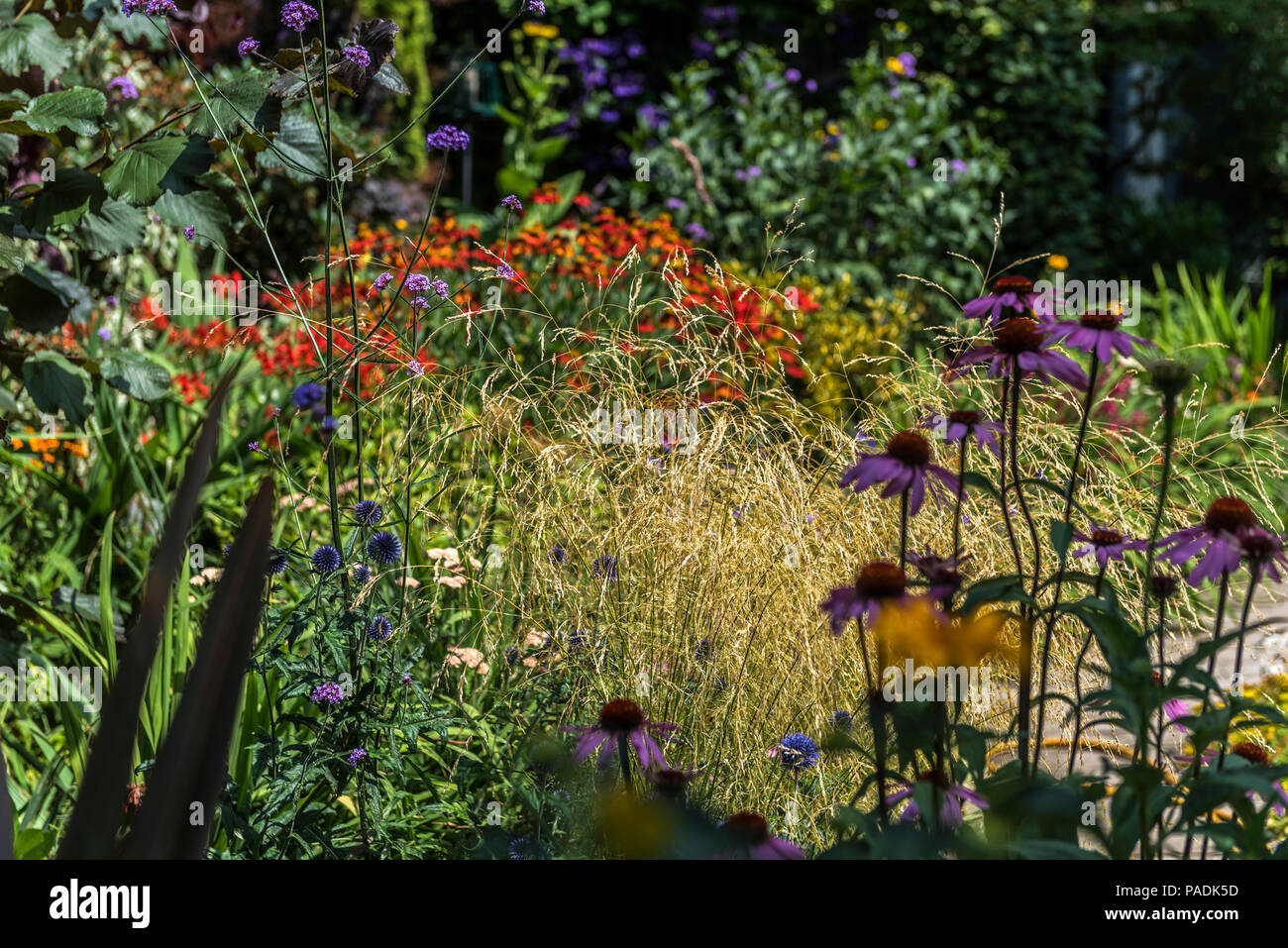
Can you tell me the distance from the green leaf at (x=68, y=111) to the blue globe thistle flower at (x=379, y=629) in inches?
41.8

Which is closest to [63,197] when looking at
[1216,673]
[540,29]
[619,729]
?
[619,729]

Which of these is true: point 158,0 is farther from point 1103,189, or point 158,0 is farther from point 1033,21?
point 1103,189

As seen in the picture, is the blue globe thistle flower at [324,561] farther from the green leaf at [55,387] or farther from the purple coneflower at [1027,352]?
the purple coneflower at [1027,352]

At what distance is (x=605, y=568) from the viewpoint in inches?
83.5

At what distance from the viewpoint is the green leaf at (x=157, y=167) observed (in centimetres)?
200

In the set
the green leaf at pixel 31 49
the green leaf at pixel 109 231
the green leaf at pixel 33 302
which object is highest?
the green leaf at pixel 31 49

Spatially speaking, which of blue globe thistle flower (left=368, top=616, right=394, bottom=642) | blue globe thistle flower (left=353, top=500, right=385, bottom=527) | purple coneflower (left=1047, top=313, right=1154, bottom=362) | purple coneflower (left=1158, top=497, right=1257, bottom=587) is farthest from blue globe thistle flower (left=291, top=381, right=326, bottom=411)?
purple coneflower (left=1158, top=497, right=1257, bottom=587)

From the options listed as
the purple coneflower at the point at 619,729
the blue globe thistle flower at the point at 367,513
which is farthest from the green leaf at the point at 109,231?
the purple coneflower at the point at 619,729

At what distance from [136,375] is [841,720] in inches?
64.3

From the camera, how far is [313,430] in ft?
11.8

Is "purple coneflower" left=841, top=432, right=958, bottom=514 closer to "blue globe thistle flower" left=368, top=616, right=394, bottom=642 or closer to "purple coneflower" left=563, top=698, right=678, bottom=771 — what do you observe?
"purple coneflower" left=563, top=698, right=678, bottom=771

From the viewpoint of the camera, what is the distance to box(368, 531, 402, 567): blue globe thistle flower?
1939 millimetres
